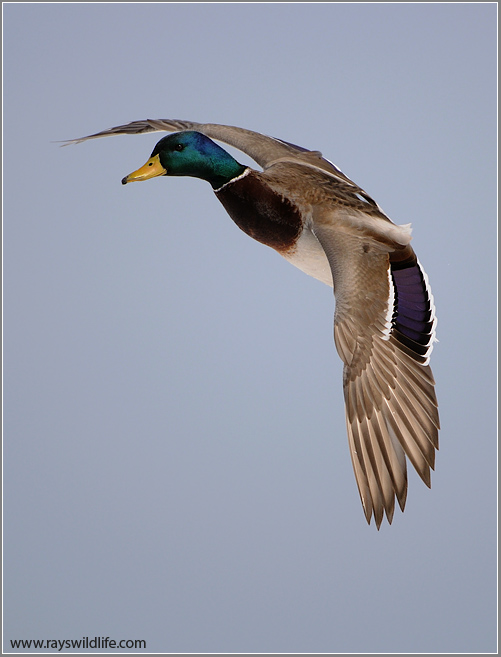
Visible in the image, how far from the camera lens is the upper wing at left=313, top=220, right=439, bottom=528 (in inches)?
98.6

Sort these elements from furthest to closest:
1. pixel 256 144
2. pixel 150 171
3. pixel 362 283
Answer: pixel 256 144, pixel 150 171, pixel 362 283

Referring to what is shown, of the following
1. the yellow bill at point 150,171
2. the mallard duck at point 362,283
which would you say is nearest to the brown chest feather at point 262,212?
the mallard duck at point 362,283

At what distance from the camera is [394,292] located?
2605mm

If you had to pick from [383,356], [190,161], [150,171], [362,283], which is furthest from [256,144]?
[383,356]

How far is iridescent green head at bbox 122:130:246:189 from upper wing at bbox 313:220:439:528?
1.71 ft

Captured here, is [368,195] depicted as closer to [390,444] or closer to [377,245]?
[377,245]

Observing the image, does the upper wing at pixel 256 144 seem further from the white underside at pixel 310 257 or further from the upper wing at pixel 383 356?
the upper wing at pixel 383 356

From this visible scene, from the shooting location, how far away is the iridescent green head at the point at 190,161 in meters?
2.87

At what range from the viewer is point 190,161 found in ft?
9.53

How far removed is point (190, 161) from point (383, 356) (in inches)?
36.6

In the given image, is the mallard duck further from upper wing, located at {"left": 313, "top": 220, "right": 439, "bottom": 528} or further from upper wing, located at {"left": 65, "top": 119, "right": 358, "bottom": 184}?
upper wing, located at {"left": 65, "top": 119, "right": 358, "bottom": 184}

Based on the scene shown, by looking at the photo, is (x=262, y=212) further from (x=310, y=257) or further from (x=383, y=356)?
(x=383, y=356)

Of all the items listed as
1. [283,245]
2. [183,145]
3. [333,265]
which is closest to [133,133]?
[183,145]

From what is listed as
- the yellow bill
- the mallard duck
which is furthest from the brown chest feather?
the yellow bill
